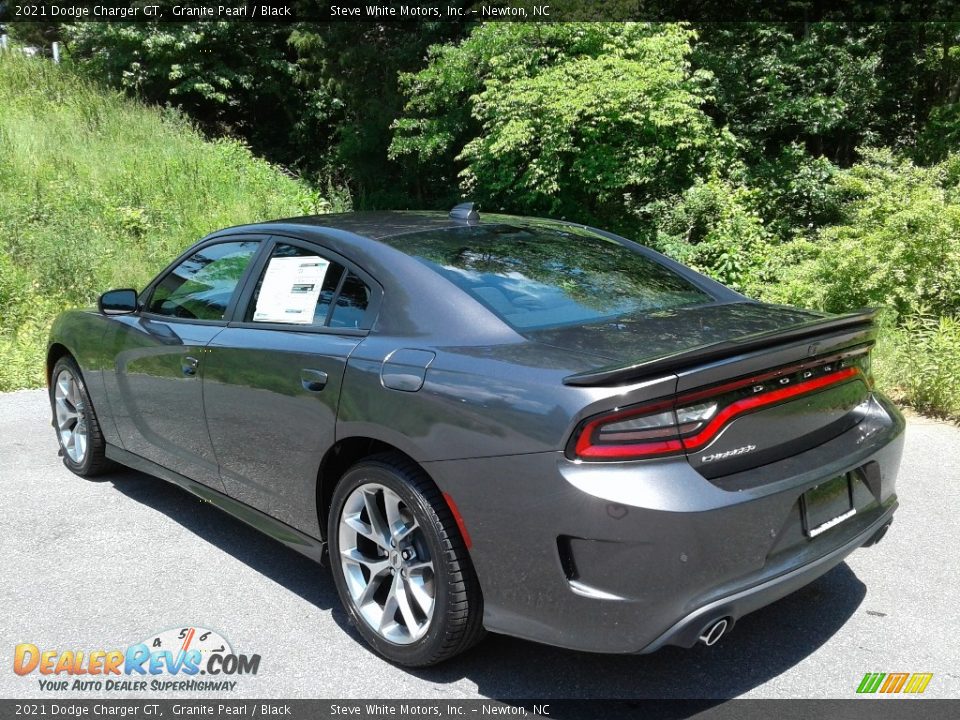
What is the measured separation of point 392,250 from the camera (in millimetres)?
3428

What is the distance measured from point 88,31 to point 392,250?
874 inches

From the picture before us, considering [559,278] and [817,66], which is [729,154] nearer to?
[817,66]

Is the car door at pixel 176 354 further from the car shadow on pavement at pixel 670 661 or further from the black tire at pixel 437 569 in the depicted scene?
the black tire at pixel 437 569

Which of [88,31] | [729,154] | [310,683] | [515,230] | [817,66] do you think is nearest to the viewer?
[310,683]

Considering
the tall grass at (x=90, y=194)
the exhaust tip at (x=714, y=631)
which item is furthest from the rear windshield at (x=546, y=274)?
the tall grass at (x=90, y=194)

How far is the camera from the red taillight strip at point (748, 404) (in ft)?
8.39

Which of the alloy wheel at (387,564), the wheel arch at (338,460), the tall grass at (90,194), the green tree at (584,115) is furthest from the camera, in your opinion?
the green tree at (584,115)

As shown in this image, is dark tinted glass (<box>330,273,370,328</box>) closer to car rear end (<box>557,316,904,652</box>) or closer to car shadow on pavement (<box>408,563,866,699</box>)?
car rear end (<box>557,316,904,652</box>)

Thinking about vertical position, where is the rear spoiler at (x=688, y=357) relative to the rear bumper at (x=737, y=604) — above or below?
above

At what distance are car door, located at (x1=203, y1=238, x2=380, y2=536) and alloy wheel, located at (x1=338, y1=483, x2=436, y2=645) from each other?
264 mm

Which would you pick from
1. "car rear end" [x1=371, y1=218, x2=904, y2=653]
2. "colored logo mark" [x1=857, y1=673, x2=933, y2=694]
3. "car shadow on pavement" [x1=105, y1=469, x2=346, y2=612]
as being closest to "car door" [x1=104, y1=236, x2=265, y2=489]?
"car shadow on pavement" [x1=105, y1=469, x2=346, y2=612]

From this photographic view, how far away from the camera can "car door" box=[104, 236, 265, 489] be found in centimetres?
395

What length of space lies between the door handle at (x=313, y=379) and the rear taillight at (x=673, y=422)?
3.69 ft

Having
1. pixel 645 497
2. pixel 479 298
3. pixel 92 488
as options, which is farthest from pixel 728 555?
pixel 92 488
